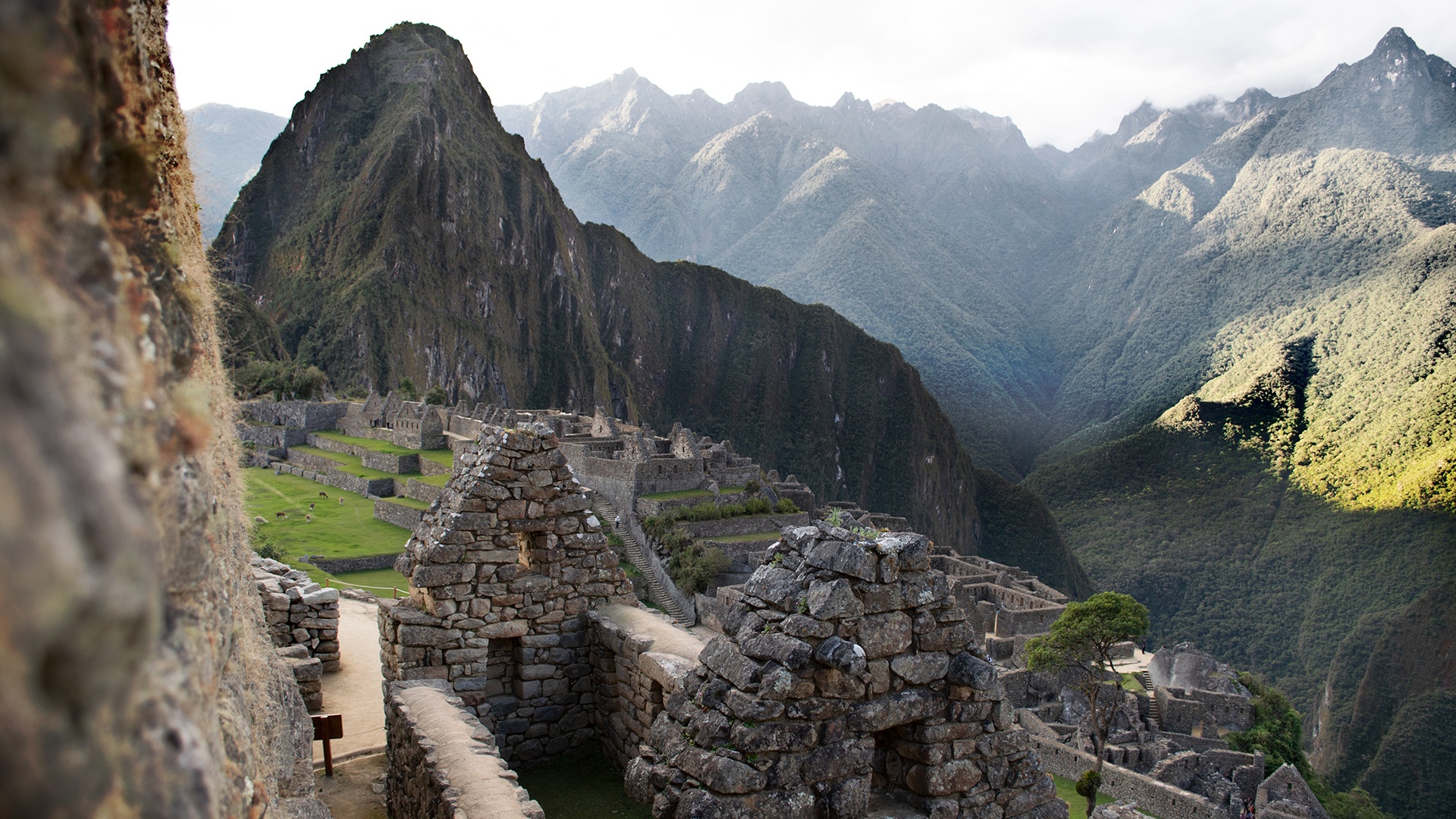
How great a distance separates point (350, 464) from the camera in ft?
131

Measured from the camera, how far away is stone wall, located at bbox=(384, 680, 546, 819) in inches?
190

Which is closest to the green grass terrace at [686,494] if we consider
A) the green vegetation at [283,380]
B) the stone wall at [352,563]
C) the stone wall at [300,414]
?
the stone wall at [352,563]

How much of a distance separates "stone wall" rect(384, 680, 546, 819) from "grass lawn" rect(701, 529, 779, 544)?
31192mm

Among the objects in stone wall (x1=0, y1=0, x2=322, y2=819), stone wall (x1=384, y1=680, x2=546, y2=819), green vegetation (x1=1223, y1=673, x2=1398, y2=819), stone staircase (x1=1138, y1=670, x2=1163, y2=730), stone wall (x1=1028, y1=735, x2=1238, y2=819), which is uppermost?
stone wall (x1=0, y1=0, x2=322, y2=819)

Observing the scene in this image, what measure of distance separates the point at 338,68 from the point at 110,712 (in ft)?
600

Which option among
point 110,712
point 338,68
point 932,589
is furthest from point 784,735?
point 338,68

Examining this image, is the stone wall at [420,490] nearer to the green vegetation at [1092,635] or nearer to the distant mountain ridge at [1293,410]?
the green vegetation at [1092,635]

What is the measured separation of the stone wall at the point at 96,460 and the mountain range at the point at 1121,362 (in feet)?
212

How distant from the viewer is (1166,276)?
184 metres

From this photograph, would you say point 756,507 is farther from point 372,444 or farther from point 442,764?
point 442,764

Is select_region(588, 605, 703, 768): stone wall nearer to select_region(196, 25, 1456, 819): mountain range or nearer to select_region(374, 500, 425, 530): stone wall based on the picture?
select_region(374, 500, 425, 530): stone wall

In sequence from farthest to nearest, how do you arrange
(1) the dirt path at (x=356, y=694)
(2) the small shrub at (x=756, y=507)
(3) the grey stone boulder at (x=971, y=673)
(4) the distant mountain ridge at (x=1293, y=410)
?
(4) the distant mountain ridge at (x=1293, y=410) < (2) the small shrub at (x=756, y=507) < (1) the dirt path at (x=356, y=694) < (3) the grey stone boulder at (x=971, y=673)

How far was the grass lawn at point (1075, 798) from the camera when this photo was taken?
2083 cm

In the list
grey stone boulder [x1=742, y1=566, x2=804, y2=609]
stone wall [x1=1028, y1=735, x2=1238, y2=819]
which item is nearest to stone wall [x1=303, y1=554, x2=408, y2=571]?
stone wall [x1=1028, y1=735, x2=1238, y2=819]
